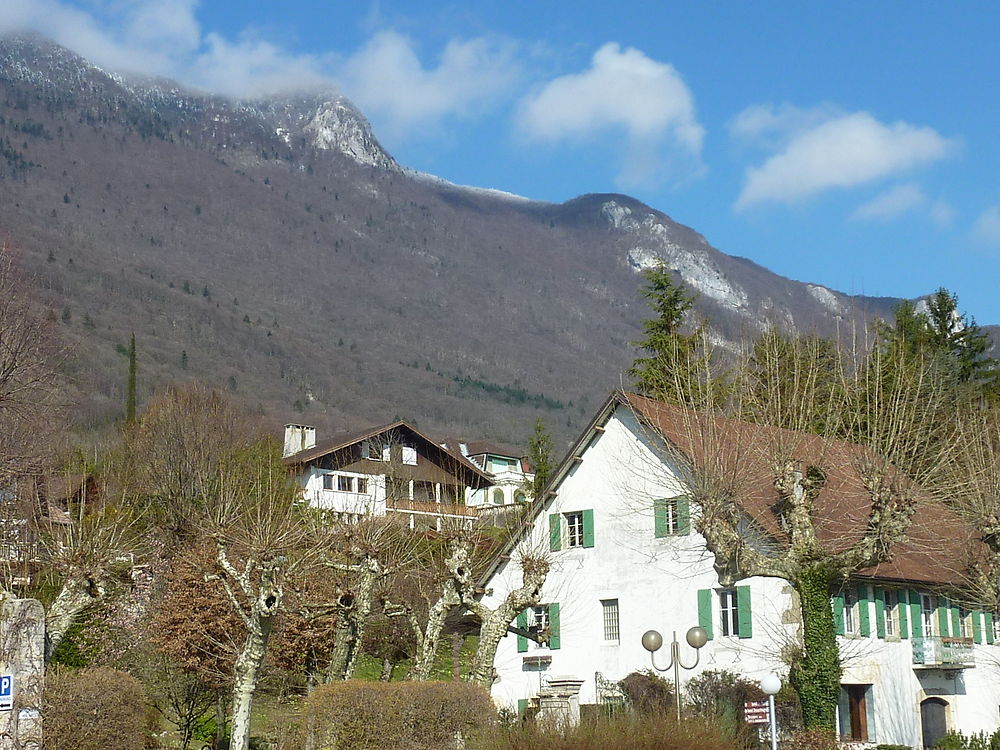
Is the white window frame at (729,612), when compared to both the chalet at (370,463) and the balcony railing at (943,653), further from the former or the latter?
the chalet at (370,463)

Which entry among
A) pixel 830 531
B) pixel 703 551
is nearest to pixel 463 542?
pixel 703 551

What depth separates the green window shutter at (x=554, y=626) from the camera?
41144 mm

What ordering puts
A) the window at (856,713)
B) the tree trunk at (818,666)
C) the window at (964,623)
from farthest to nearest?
the window at (964,623)
the window at (856,713)
the tree trunk at (818,666)

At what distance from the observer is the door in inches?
1491

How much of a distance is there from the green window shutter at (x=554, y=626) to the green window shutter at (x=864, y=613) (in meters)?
9.96

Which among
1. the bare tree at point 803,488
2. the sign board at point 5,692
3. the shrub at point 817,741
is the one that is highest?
the bare tree at point 803,488

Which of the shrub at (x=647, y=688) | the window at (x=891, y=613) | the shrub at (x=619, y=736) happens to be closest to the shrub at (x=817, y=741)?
the shrub at (x=619, y=736)

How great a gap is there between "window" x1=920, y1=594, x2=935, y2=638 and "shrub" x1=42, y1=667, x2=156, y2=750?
25335 millimetres

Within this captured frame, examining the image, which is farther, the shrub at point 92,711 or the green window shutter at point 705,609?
the green window shutter at point 705,609

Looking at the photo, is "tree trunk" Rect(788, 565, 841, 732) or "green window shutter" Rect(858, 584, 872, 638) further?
"green window shutter" Rect(858, 584, 872, 638)

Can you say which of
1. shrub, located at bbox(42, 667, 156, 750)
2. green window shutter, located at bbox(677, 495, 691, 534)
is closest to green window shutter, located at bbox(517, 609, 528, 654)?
green window shutter, located at bbox(677, 495, 691, 534)

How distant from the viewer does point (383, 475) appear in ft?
201

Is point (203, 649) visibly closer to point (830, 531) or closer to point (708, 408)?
point (708, 408)

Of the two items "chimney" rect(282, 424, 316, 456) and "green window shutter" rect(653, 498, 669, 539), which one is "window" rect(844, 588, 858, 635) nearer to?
"green window shutter" rect(653, 498, 669, 539)
